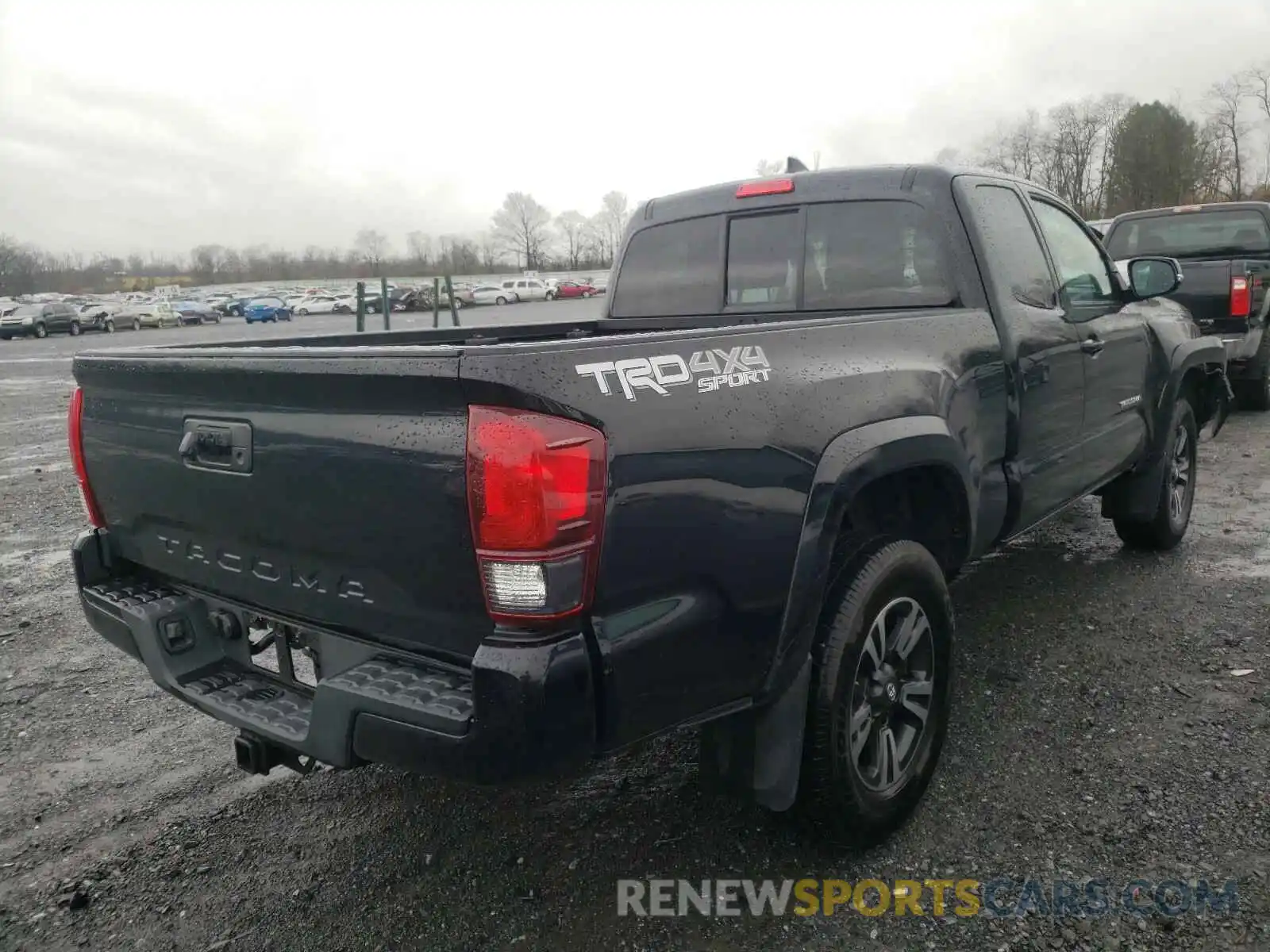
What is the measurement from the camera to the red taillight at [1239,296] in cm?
862

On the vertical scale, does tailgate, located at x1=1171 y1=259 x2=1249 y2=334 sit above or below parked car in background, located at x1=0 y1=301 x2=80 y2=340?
below

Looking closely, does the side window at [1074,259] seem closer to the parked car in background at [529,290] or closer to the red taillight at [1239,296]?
the red taillight at [1239,296]

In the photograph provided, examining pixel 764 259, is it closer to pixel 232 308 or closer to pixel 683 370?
pixel 683 370

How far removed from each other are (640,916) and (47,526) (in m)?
6.17

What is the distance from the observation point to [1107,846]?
107 inches

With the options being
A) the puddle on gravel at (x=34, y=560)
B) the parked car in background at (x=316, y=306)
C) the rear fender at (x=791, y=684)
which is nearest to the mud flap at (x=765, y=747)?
the rear fender at (x=791, y=684)

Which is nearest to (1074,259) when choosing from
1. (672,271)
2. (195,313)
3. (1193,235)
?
(672,271)

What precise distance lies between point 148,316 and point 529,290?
866 inches

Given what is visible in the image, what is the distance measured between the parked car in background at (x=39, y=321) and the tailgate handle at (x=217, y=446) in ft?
162

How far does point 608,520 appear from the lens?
1.93 meters

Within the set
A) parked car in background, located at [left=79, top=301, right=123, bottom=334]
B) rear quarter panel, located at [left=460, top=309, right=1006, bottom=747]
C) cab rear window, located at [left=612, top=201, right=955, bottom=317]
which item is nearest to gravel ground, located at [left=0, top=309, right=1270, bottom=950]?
rear quarter panel, located at [left=460, top=309, right=1006, bottom=747]

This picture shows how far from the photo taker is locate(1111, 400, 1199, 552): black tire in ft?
16.5

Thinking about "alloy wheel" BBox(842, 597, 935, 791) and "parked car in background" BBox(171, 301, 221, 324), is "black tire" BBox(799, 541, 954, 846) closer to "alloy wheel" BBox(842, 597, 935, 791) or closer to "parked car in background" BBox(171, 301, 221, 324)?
"alloy wheel" BBox(842, 597, 935, 791)

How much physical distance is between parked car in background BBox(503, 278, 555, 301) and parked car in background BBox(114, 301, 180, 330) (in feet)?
64.6
